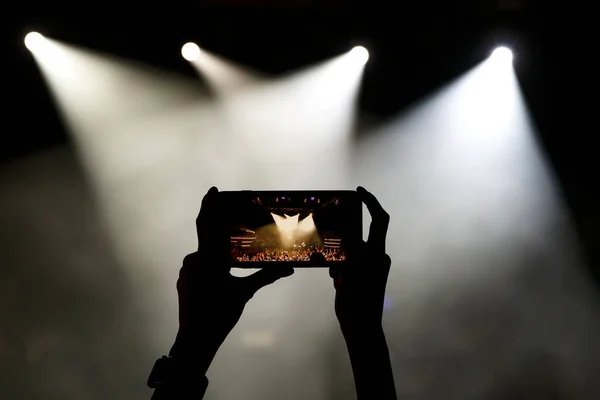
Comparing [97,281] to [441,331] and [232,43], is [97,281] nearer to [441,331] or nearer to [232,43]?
[232,43]

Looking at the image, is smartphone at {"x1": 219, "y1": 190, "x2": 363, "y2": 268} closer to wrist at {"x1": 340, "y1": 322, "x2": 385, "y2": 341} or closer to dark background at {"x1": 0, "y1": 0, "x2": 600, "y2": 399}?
wrist at {"x1": 340, "y1": 322, "x2": 385, "y2": 341}

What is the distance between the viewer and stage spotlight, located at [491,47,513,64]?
282 cm

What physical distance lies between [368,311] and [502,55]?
2.49 metres

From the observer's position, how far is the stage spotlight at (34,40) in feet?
8.70

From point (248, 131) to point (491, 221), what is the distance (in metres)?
A: 1.52

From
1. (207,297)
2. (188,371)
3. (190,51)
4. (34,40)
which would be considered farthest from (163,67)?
(188,371)

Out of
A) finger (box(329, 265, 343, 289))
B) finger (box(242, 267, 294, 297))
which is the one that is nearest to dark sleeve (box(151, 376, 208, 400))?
finger (box(242, 267, 294, 297))

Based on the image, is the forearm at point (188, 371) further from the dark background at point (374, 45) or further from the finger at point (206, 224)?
the dark background at point (374, 45)

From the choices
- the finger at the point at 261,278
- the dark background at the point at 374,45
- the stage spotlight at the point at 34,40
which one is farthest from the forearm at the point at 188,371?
the stage spotlight at the point at 34,40

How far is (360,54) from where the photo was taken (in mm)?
2797

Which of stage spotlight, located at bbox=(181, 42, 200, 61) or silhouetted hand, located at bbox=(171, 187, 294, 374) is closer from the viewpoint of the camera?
silhouetted hand, located at bbox=(171, 187, 294, 374)

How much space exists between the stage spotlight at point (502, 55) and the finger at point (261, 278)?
238cm

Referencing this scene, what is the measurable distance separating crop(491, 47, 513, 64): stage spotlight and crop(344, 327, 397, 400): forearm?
8.17 ft

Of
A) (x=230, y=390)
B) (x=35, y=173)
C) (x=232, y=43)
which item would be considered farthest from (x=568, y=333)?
(x=35, y=173)
